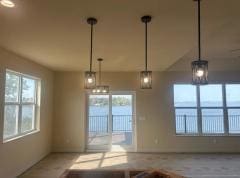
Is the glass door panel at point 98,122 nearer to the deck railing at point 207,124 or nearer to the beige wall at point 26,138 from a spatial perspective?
the beige wall at point 26,138

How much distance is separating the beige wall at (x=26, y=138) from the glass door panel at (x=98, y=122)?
1.29m

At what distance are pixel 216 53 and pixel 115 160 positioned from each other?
3981 mm

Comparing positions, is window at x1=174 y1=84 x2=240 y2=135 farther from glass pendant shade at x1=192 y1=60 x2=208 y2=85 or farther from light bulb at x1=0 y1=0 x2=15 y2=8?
light bulb at x1=0 y1=0 x2=15 y2=8

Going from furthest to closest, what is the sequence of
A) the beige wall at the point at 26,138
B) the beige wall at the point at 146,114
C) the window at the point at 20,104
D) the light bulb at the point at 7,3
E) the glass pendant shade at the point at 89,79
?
the beige wall at the point at 146,114 → the window at the point at 20,104 → the beige wall at the point at 26,138 → the glass pendant shade at the point at 89,79 → the light bulb at the point at 7,3

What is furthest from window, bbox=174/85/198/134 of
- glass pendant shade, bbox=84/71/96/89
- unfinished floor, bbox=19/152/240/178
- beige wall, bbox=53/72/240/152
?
glass pendant shade, bbox=84/71/96/89

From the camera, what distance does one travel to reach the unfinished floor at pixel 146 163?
4.43 metres

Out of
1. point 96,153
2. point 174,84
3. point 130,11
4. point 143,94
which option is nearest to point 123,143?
point 96,153

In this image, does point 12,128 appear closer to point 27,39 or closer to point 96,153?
point 27,39

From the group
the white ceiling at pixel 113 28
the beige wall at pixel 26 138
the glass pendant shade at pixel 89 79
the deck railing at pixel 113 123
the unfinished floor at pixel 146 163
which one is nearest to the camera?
the white ceiling at pixel 113 28

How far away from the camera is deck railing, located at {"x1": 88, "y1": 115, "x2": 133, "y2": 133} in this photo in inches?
257

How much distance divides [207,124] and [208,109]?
1.64 feet

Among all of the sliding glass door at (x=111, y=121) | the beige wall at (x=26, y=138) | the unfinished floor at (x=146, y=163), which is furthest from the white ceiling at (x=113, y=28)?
the unfinished floor at (x=146, y=163)

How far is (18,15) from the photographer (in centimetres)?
236

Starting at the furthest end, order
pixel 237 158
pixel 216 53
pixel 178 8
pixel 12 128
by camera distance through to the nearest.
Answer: pixel 237 158 < pixel 216 53 < pixel 12 128 < pixel 178 8
